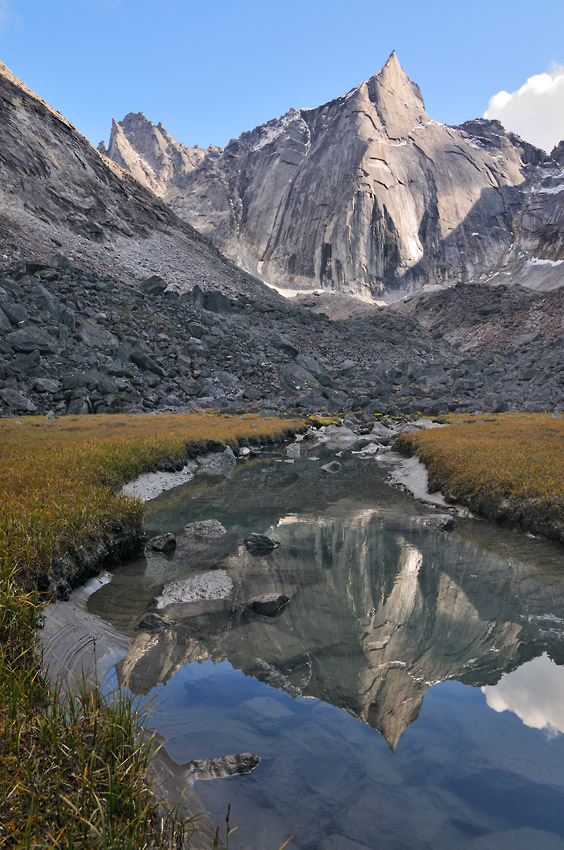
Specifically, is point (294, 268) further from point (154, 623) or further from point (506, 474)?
point (154, 623)

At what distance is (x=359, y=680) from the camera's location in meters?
7.50

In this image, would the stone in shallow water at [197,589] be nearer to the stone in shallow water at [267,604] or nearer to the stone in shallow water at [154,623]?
the stone in shallow water at [154,623]

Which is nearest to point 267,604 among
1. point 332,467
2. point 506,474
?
point 506,474

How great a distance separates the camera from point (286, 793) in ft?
17.3

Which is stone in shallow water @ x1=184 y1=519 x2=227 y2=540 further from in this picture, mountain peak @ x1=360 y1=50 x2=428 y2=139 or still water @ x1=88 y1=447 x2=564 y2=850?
mountain peak @ x1=360 y1=50 x2=428 y2=139

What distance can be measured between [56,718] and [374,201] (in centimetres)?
17645

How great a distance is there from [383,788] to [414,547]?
9.14 m

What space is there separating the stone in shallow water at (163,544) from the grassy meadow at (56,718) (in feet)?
2.06

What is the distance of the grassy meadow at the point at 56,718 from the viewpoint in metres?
3.46

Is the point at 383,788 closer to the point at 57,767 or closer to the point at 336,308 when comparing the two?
the point at 57,767

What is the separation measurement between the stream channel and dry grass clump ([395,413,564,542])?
48.2 inches

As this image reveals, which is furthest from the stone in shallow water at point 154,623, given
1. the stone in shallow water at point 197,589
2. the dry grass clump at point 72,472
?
the dry grass clump at point 72,472

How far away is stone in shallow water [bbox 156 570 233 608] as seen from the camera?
1021cm

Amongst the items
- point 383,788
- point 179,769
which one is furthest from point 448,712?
point 179,769
